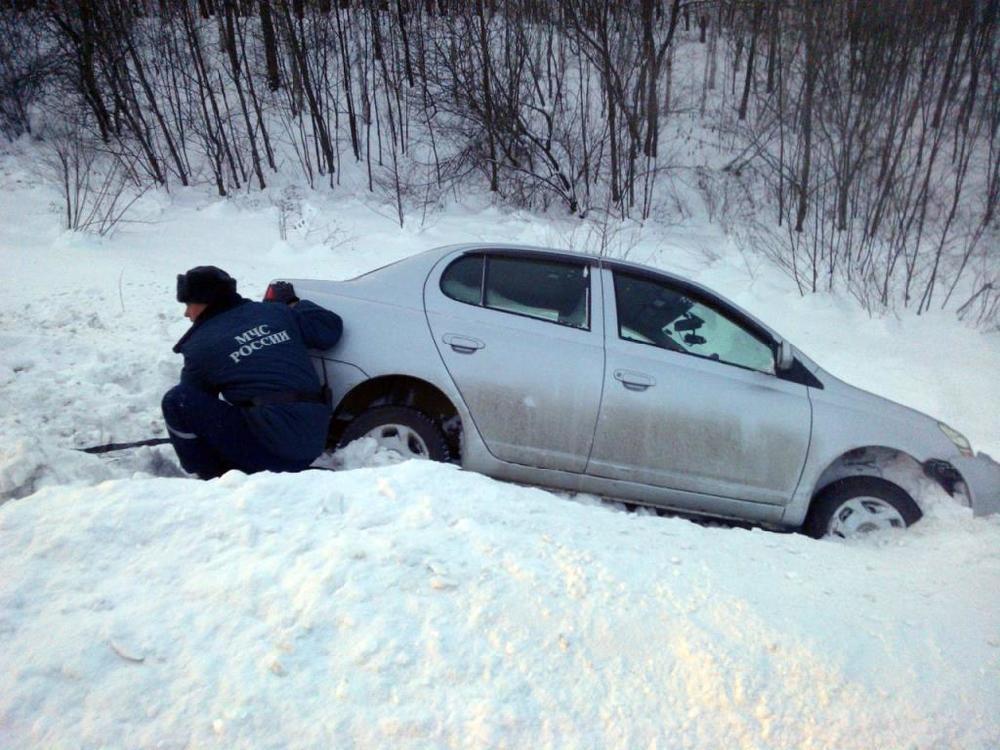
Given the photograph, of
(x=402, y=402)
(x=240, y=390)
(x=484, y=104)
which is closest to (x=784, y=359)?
(x=402, y=402)

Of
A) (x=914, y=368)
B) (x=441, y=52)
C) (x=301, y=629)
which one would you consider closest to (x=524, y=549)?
(x=301, y=629)

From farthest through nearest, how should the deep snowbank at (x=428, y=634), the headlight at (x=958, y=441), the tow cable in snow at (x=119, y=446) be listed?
the headlight at (x=958, y=441) < the tow cable in snow at (x=119, y=446) < the deep snowbank at (x=428, y=634)

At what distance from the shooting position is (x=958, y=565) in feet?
11.0

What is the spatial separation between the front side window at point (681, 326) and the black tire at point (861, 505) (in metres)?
0.87

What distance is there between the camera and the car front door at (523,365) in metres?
3.92

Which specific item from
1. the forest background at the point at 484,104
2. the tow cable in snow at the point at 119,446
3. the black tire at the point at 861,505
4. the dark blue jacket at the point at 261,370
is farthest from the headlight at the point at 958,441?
the forest background at the point at 484,104

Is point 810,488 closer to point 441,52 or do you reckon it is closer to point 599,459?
point 599,459

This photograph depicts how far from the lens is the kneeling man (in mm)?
3426

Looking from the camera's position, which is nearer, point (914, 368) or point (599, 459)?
point (599, 459)

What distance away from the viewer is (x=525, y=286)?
4180 mm

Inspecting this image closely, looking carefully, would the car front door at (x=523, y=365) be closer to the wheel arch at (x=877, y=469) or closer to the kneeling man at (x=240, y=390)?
the kneeling man at (x=240, y=390)

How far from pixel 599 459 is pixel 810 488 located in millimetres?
1337

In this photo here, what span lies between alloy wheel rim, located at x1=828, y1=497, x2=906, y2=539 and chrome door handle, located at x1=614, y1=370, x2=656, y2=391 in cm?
147

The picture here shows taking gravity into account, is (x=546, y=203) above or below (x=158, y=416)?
below
